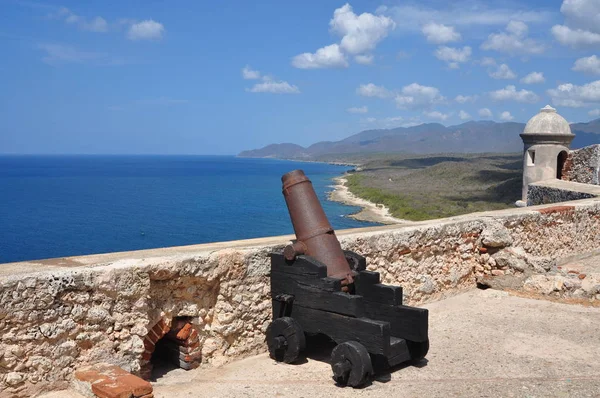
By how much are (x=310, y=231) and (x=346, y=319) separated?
786mm

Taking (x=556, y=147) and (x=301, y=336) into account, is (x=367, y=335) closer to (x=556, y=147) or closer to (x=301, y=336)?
(x=301, y=336)

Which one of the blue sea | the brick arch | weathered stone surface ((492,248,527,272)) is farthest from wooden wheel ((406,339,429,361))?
the blue sea

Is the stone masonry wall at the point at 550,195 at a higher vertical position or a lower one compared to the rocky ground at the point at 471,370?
higher

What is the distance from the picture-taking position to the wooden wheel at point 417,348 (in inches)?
189

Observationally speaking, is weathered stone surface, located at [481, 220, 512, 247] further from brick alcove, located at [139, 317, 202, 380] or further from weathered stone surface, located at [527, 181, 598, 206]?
weathered stone surface, located at [527, 181, 598, 206]

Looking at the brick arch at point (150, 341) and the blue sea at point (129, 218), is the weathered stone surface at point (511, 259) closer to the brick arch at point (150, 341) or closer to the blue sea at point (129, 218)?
the brick arch at point (150, 341)

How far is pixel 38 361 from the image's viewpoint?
403cm

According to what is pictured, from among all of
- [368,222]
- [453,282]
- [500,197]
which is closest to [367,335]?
[453,282]

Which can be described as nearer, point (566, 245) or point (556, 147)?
point (566, 245)

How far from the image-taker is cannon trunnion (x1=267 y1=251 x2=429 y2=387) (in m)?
4.39

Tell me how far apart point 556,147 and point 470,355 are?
1192 centimetres

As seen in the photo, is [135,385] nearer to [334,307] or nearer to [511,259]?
[334,307]

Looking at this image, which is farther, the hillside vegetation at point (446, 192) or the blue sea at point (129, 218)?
the hillside vegetation at point (446, 192)

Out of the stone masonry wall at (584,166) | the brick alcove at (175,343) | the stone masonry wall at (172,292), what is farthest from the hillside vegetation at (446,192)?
the brick alcove at (175,343)
